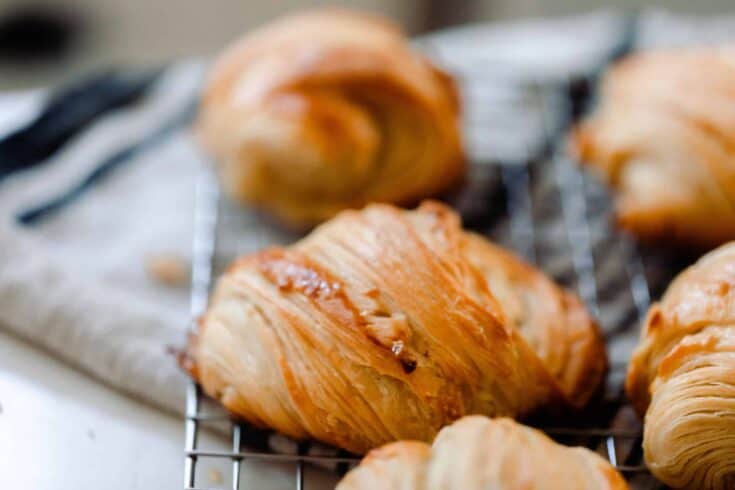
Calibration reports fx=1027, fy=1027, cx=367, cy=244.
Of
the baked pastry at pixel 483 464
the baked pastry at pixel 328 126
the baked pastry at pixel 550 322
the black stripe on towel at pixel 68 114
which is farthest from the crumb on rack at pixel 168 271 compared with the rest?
the baked pastry at pixel 483 464

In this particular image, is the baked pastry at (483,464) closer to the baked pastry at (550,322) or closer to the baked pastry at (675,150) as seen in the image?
the baked pastry at (550,322)

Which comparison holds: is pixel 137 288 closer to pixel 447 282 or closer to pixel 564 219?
pixel 447 282

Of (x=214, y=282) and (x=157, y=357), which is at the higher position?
(x=214, y=282)

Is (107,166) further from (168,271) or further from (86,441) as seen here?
(86,441)

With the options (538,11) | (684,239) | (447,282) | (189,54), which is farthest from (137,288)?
(538,11)

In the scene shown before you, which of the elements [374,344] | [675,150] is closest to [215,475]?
[374,344]

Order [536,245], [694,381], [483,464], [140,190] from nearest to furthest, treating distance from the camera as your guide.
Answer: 1. [483,464]
2. [694,381]
3. [536,245]
4. [140,190]

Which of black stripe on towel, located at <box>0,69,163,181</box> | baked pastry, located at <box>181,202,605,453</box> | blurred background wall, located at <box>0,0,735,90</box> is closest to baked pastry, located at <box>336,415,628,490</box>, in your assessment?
baked pastry, located at <box>181,202,605,453</box>
